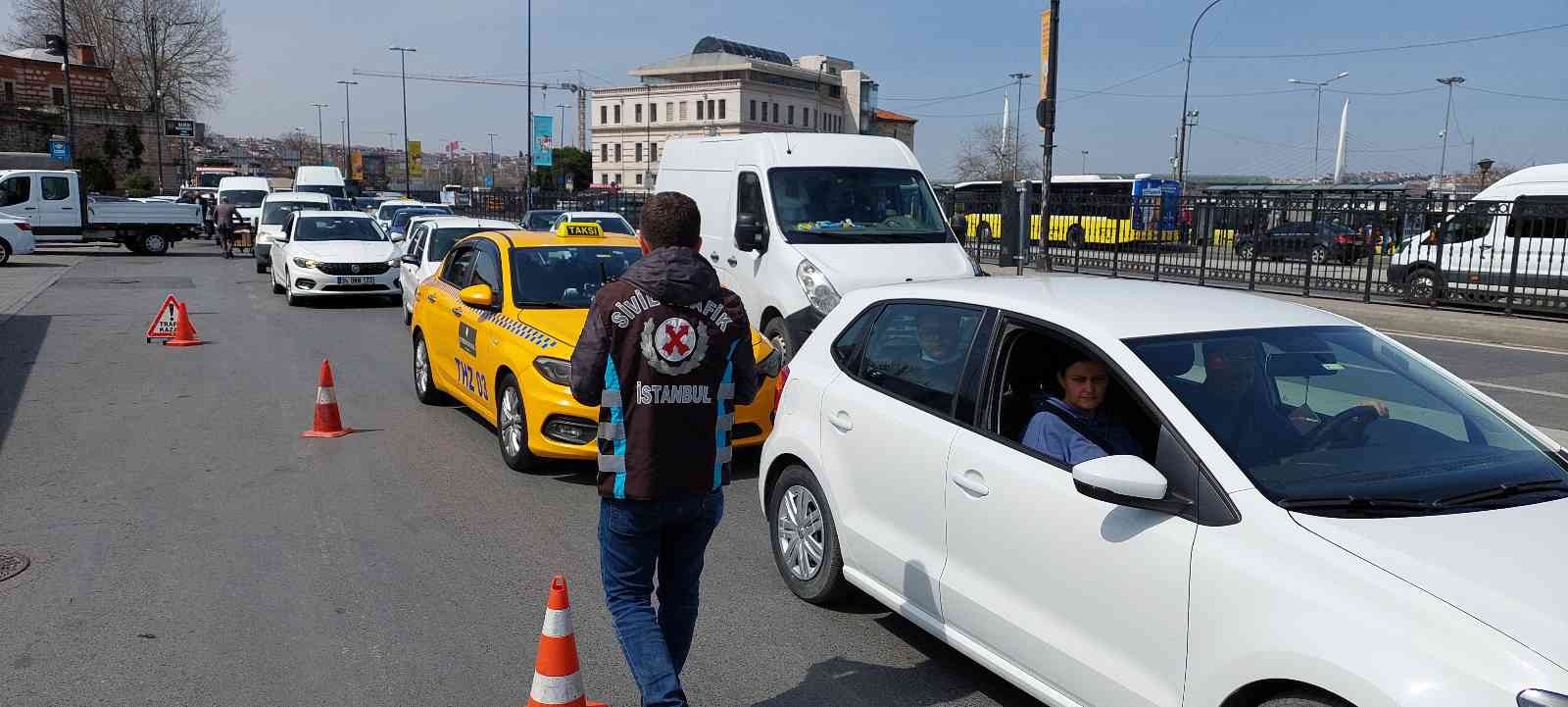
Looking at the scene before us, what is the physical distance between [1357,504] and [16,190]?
3546 cm

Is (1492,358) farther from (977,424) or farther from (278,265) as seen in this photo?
(278,265)

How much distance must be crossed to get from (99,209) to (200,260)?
4.56 meters

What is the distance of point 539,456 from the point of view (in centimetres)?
727

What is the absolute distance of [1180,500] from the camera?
3189 millimetres

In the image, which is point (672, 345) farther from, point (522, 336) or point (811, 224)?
point (811, 224)

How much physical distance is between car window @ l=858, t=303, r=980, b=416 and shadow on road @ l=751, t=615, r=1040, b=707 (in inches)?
41.0

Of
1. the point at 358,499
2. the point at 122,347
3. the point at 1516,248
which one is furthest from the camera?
the point at 1516,248

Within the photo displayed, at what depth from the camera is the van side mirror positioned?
1076 cm

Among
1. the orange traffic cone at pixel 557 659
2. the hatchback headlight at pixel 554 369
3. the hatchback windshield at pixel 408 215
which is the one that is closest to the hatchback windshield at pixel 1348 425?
the orange traffic cone at pixel 557 659

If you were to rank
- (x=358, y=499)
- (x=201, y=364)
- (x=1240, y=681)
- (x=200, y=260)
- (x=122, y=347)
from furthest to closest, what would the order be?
1. (x=200, y=260)
2. (x=122, y=347)
3. (x=201, y=364)
4. (x=358, y=499)
5. (x=1240, y=681)

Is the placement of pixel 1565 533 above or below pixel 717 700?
above

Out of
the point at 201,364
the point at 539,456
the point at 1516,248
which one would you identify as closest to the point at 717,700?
the point at 539,456

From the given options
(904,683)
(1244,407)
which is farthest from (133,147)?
(1244,407)

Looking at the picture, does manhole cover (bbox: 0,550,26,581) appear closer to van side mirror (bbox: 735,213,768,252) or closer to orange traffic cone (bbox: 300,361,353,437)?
orange traffic cone (bbox: 300,361,353,437)
